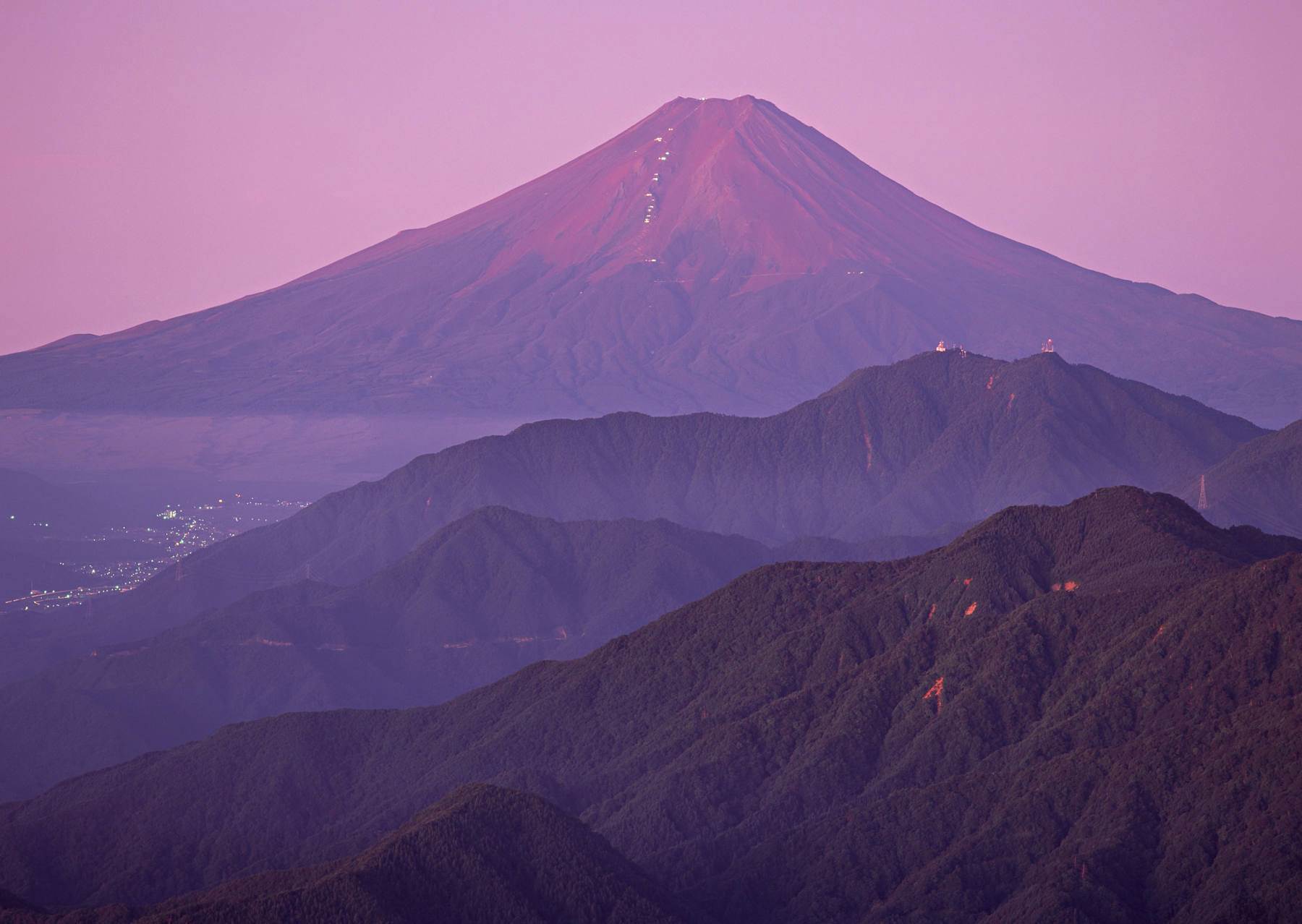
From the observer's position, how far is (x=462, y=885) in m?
49.3

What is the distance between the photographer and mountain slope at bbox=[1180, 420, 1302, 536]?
5123 inches

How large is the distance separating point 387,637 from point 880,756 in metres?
64.3

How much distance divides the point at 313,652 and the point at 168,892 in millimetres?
49826

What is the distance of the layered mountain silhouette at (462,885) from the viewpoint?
46.9 metres

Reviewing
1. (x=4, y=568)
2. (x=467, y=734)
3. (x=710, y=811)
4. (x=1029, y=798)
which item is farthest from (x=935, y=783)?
(x=4, y=568)

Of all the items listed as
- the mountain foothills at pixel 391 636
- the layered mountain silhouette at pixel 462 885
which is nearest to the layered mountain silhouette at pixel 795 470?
the mountain foothills at pixel 391 636

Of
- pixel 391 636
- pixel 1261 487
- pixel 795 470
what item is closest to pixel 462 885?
pixel 391 636

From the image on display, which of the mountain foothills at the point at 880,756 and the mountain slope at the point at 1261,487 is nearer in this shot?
the mountain foothills at the point at 880,756

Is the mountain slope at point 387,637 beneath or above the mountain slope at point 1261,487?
above

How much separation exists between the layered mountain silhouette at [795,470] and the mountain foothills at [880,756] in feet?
237

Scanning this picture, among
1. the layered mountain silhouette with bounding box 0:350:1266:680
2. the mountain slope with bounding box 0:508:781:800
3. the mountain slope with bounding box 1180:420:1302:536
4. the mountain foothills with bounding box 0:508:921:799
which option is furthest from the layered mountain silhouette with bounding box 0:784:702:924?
the layered mountain silhouette with bounding box 0:350:1266:680

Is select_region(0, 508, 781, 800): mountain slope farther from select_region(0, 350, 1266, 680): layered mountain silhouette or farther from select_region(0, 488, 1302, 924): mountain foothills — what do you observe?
select_region(0, 488, 1302, 924): mountain foothills

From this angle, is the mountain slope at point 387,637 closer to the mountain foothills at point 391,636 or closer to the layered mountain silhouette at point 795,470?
the mountain foothills at point 391,636

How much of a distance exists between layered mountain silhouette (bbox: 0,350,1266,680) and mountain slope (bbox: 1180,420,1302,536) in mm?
5875
